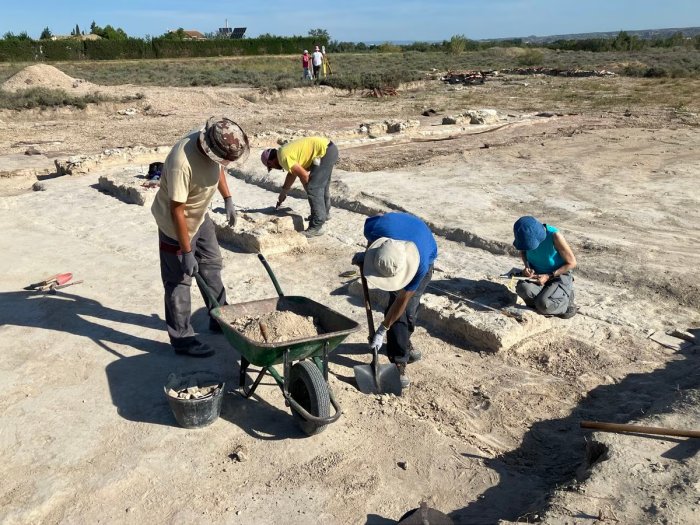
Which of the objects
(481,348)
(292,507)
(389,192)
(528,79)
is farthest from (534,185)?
(528,79)

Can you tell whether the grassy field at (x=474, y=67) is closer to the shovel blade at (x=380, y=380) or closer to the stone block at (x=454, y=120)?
the stone block at (x=454, y=120)

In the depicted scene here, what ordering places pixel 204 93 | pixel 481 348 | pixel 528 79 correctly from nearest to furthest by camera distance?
pixel 481 348 < pixel 204 93 < pixel 528 79

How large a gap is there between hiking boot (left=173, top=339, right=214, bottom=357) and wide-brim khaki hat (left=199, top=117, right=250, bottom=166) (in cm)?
155

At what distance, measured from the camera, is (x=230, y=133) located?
4.34m

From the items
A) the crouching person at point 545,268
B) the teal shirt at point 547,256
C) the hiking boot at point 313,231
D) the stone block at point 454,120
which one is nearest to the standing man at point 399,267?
the crouching person at point 545,268

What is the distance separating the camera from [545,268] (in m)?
5.80

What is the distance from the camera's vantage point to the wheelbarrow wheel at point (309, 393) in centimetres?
397

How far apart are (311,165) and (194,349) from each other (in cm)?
340

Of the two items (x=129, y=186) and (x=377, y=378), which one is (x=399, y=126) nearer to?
(x=129, y=186)

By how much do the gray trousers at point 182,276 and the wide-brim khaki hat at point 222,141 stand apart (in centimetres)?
84

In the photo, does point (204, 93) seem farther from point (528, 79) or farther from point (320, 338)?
point (320, 338)

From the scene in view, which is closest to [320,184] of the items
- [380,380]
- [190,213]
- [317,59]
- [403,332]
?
[190,213]

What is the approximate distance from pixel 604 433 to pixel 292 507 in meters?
1.84

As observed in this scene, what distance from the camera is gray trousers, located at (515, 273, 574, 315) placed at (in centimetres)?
554
